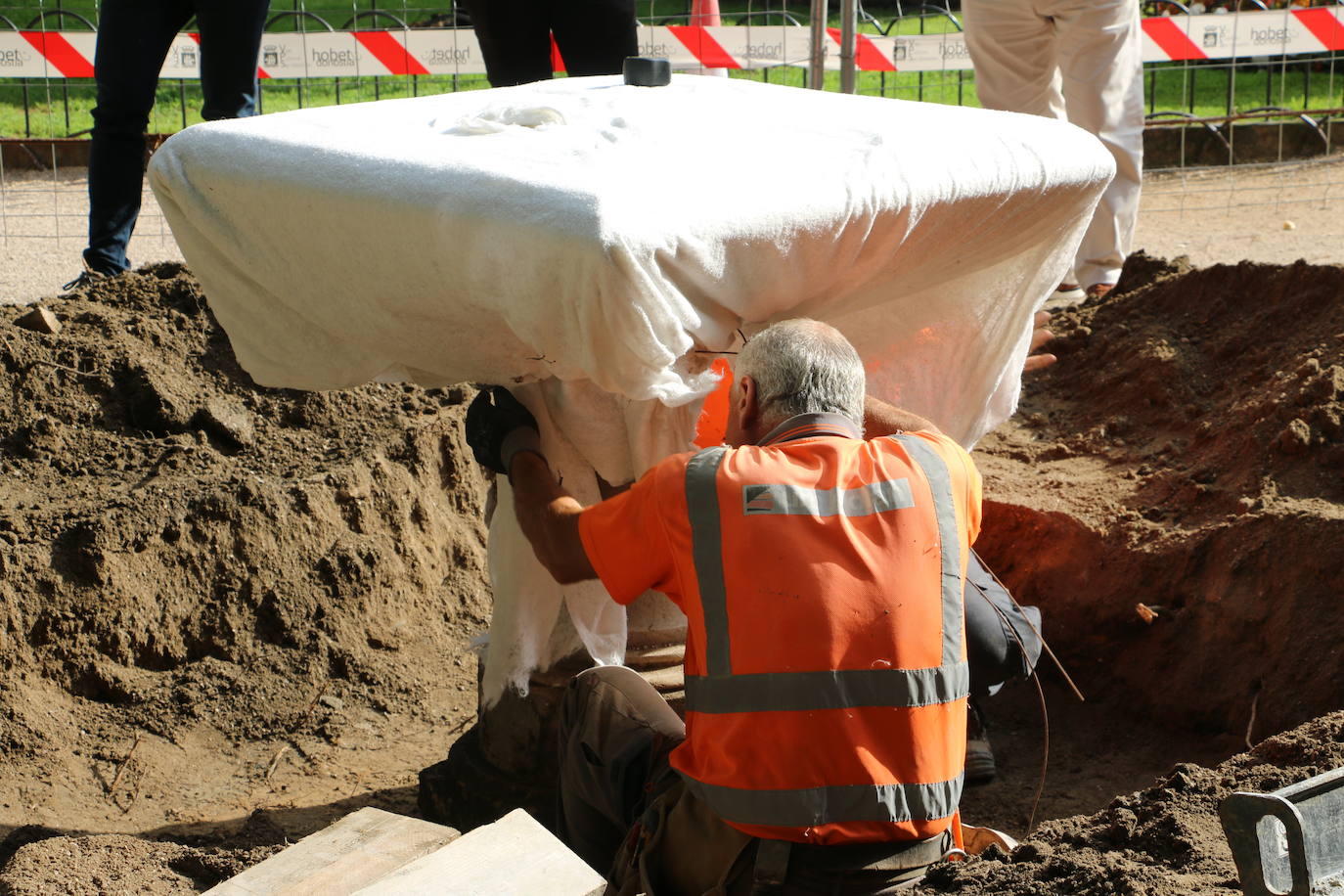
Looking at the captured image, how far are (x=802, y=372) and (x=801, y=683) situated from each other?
51cm

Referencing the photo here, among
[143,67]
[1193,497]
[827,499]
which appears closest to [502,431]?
[827,499]

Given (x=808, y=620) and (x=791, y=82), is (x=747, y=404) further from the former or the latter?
(x=791, y=82)

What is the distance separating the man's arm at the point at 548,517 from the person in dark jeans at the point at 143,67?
2615 millimetres

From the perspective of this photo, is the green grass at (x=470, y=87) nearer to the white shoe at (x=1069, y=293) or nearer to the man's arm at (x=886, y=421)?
the white shoe at (x=1069, y=293)

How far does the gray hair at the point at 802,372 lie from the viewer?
7.76ft

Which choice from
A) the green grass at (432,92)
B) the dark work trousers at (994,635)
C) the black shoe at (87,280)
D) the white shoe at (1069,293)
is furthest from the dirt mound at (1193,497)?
the green grass at (432,92)

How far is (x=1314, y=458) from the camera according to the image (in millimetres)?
4168

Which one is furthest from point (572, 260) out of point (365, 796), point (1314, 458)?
point (1314, 458)

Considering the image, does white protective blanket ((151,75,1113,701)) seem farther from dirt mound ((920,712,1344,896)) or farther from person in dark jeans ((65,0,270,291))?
person in dark jeans ((65,0,270,291))

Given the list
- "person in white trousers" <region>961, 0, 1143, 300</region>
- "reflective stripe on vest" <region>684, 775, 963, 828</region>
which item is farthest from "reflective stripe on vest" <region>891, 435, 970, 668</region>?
"person in white trousers" <region>961, 0, 1143, 300</region>

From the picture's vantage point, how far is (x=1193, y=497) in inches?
→ 171

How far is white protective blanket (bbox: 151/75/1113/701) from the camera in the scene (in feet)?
7.53

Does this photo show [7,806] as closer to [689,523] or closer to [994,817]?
[689,523]

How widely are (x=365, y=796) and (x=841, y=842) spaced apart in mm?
1817
